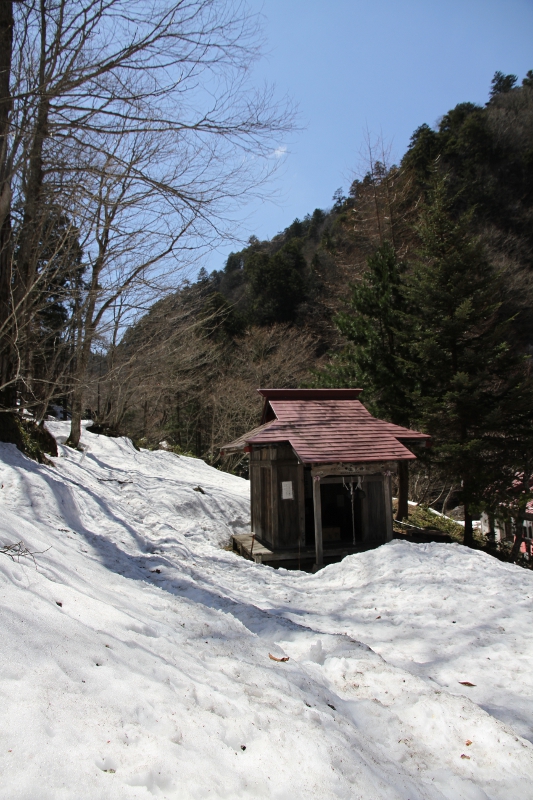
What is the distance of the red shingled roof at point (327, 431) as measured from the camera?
33.5 feet

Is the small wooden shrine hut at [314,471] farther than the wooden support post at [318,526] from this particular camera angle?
Yes

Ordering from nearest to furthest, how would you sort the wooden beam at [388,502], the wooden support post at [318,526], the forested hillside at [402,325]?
the wooden support post at [318,526]
the wooden beam at [388,502]
the forested hillside at [402,325]

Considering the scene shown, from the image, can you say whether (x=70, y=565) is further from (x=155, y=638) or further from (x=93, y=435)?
(x=93, y=435)

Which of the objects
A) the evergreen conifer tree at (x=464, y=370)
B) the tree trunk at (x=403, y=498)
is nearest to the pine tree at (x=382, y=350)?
the tree trunk at (x=403, y=498)

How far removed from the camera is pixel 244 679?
3.33m

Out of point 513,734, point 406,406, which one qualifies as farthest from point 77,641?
point 406,406

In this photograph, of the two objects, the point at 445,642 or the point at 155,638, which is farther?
the point at 445,642

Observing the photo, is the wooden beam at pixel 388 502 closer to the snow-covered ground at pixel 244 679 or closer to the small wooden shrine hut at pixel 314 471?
the small wooden shrine hut at pixel 314 471

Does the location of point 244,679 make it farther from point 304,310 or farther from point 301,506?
point 304,310

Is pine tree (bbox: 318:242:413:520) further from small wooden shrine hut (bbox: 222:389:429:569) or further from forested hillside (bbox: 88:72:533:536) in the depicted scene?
small wooden shrine hut (bbox: 222:389:429:569)

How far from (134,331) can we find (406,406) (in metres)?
10.2

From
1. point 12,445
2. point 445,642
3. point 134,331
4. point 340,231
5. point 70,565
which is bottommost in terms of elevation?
point 445,642

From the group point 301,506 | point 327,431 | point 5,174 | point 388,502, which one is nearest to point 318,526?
point 301,506

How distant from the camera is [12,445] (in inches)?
344
